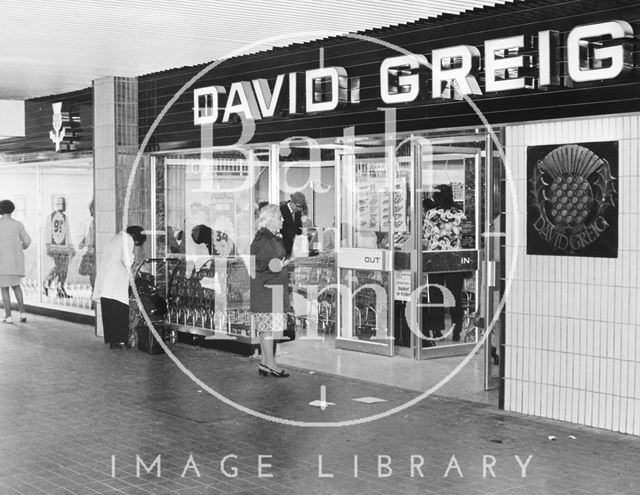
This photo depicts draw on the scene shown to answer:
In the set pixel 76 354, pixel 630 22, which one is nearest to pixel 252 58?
pixel 76 354

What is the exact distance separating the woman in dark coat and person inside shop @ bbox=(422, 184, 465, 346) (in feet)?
6.98

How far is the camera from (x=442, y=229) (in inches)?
455

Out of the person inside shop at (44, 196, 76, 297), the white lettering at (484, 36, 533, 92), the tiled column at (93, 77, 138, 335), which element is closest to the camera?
the white lettering at (484, 36, 533, 92)

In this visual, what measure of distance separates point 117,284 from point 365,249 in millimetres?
3114

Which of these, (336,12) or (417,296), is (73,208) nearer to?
(417,296)

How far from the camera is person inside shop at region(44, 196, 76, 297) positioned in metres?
15.8

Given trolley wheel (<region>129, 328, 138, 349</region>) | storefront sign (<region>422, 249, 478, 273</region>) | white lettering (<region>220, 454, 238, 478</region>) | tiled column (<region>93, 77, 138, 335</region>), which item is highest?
tiled column (<region>93, 77, 138, 335</region>)

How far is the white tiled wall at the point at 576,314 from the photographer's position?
301 inches

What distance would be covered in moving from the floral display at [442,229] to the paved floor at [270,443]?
225 cm

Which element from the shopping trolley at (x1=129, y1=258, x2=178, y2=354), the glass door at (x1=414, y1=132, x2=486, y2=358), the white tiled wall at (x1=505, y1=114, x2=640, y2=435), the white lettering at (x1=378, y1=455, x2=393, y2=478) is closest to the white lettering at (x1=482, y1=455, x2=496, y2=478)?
the white lettering at (x1=378, y1=455, x2=393, y2=478)

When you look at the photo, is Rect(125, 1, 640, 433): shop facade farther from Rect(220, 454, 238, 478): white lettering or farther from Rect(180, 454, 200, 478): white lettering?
Rect(180, 454, 200, 478): white lettering

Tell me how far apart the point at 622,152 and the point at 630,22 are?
3.27 feet

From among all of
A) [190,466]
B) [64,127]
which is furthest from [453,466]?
[64,127]

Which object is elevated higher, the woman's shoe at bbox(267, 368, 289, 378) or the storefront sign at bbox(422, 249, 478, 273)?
the storefront sign at bbox(422, 249, 478, 273)
